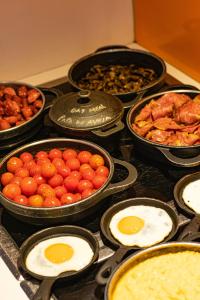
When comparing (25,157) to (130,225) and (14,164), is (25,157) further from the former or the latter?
(130,225)

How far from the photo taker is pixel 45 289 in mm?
1195

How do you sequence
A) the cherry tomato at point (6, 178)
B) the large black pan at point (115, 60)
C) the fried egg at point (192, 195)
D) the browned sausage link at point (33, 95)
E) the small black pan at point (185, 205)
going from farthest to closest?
the large black pan at point (115, 60)
the browned sausage link at point (33, 95)
the cherry tomato at point (6, 178)
the fried egg at point (192, 195)
the small black pan at point (185, 205)

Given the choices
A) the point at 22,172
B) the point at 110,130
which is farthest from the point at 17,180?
the point at 110,130

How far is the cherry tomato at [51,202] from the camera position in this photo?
141cm

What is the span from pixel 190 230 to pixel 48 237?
36 centimetres

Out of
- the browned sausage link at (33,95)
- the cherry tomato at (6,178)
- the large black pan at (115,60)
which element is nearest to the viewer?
the cherry tomato at (6,178)

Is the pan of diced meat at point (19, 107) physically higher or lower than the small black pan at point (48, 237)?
higher

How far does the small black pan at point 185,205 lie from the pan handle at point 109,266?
15cm

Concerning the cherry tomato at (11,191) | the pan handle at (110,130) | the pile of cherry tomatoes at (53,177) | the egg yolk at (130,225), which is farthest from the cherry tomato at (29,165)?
the egg yolk at (130,225)

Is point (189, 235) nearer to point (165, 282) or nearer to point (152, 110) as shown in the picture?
point (165, 282)

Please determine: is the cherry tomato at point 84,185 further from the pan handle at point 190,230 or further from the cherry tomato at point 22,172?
the pan handle at point 190,230

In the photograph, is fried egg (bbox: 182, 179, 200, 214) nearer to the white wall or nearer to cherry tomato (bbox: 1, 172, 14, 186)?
cherry tomato (bbox: 1, 172, 14, 186)

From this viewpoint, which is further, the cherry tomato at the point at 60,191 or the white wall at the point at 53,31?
the white wall at the point at 53,31

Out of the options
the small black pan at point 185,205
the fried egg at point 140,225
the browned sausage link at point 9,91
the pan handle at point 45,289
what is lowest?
the fried egg at point 140,225
